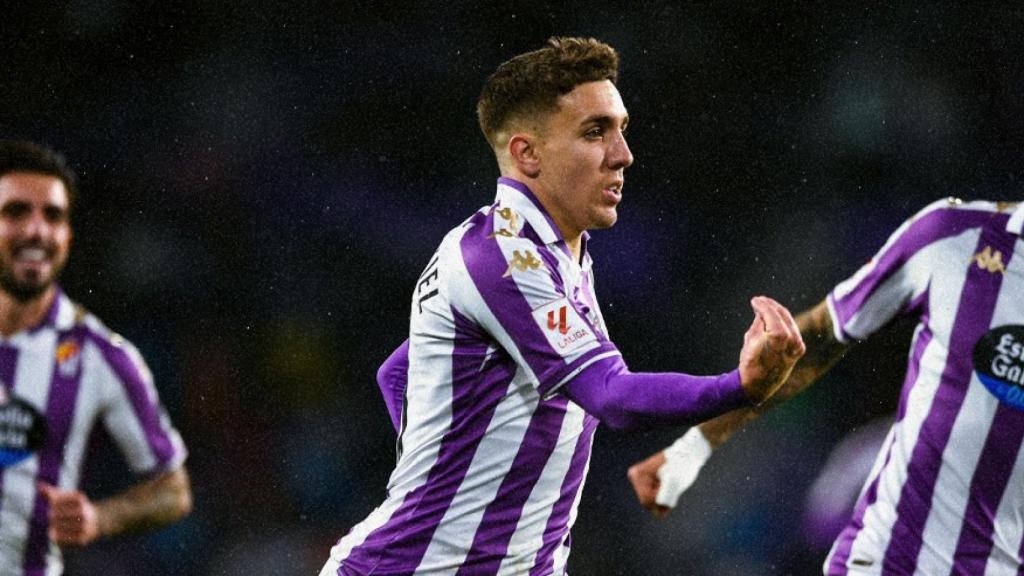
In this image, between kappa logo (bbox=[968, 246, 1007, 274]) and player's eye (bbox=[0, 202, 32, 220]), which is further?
player's eye (bbox=[0, 202, 32, 220])

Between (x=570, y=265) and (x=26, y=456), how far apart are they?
5.19 feet

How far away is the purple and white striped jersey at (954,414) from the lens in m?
2.70

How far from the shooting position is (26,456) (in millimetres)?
3064

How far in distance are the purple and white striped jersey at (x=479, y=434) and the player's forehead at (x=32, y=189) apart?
1.49m

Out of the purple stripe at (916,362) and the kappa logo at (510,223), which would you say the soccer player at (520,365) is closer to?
the kappa logo at (510,223)

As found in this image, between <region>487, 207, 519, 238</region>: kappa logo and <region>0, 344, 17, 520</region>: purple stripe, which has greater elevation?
<region>487, 207, 519, 238</region>: kappa logo

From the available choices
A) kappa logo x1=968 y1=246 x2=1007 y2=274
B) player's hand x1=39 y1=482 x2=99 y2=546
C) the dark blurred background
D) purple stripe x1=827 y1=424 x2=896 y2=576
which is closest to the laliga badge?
player's hand x1=39 y1=482 x2=99 y2=546

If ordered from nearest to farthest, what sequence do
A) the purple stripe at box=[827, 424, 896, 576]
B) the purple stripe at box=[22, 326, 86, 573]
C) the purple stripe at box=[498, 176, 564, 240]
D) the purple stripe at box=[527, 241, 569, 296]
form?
the purple stripe at box=[527, 241, 569, 296]
the purple stripe at box=[498, 176, 564, 240]
the purple stripe at box=[827, 424, 896, 576]
the purple stripe at box=[22, 326, 86, 573]

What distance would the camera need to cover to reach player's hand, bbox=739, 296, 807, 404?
1790 millimetres

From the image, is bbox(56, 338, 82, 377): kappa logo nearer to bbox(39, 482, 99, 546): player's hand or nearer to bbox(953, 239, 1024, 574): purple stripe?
bbox(39, 482, 99, 546): player's hand

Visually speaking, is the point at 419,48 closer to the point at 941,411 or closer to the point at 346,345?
the point at 346,345

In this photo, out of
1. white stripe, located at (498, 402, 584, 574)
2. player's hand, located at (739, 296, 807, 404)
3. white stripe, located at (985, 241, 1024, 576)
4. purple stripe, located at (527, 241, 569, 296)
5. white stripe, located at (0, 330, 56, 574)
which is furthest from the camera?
white stripe, located at (0, 330, 56, 574)

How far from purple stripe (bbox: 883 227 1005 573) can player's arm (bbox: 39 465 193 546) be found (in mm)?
1931

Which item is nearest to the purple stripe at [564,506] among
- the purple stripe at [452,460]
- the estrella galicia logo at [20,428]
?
the purple stripe at [452,460]
